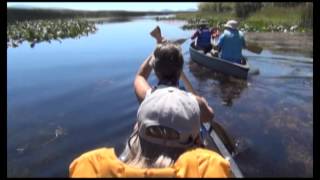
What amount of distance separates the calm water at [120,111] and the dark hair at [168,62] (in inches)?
146

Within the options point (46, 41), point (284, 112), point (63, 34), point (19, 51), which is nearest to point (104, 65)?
point (19, 51)

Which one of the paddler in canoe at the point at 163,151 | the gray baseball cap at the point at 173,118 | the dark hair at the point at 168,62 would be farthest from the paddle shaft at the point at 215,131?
the gray baseball cap at the point at 173,118

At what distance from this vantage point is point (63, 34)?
3259cm

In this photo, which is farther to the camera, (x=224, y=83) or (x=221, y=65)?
(x=221, y=65)

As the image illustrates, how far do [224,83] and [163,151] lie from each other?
1079cm

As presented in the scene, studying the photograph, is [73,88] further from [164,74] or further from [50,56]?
[164,74]

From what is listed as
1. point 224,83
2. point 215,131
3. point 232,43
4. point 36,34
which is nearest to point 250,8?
point 36,34

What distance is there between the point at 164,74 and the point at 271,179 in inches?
148

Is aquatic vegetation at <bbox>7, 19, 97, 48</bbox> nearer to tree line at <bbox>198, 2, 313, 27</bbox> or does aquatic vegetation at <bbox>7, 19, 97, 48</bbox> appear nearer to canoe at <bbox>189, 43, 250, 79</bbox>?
canoe at <bbox>189, 43, 250, 79</bbox>

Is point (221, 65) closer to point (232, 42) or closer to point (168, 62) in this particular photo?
point (232, 42)

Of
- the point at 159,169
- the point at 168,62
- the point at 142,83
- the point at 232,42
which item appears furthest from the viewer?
the point at 232,42

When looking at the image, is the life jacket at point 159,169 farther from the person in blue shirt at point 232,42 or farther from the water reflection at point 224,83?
the person in blue shirt at point 232,42

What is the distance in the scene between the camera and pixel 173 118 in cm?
273

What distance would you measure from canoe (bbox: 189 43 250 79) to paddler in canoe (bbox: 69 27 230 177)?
10228 mm
